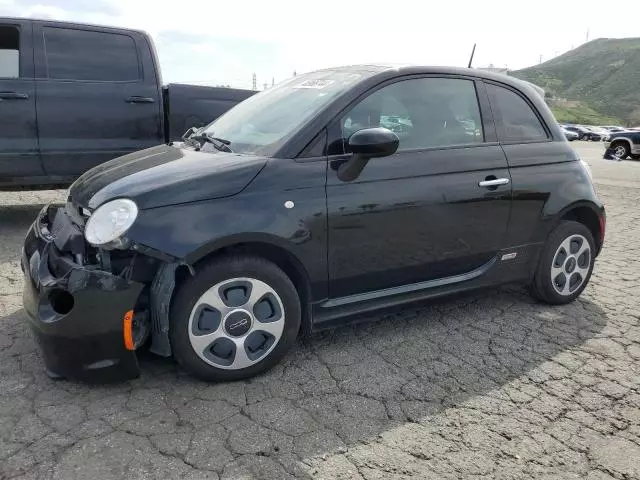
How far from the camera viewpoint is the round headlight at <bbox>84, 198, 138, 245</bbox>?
101 inches

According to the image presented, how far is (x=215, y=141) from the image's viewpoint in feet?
11.1

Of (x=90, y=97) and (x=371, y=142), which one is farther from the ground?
(x=90, y=97)

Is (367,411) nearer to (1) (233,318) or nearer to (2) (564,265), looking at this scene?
(1) (233,318)


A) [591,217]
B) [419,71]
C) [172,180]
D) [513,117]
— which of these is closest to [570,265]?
[591,217]

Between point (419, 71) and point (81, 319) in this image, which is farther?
point (419, 71)

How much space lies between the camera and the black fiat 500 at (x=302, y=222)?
2615mm

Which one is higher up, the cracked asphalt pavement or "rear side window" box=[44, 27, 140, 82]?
"rear side window" box=[44, 27, 140, 82]

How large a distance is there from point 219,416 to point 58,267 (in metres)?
1.08

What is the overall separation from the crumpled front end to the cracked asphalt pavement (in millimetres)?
192

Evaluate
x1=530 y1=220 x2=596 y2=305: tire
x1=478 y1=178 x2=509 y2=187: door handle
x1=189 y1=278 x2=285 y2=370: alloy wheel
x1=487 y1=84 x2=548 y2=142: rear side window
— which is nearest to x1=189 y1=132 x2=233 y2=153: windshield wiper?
x1=189 y1=278 x2=285 y2=370: alloy wheel

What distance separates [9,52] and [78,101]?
2.79 feet

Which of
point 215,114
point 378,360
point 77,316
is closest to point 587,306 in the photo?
point 378,360

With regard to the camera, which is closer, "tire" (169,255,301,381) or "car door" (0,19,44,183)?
"tire" (169,255,301,381)

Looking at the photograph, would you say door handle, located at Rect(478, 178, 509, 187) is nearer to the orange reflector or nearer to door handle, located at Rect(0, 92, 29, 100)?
the orange reflector
